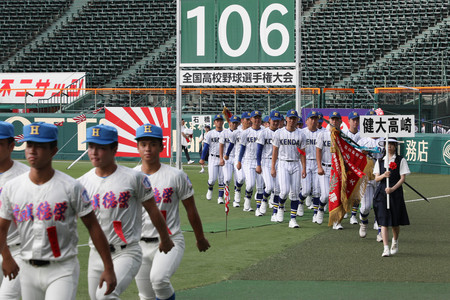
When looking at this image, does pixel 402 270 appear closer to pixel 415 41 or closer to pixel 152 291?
pixel 152 291

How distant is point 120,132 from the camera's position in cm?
1744

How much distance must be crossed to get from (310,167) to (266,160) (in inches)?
65.0

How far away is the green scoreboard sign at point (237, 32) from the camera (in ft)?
57.7

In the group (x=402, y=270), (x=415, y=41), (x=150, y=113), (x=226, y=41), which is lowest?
(x=402, y=270)

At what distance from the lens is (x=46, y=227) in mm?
5242

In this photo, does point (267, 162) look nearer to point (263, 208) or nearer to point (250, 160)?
point (250, 160)

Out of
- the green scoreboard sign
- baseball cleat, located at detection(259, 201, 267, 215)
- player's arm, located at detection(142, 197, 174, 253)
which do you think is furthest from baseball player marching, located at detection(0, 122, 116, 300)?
the green scoreboard sign

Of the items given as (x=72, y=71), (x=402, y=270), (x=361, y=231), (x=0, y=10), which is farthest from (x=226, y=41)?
(x=0, y=10)

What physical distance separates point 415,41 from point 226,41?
21.8m

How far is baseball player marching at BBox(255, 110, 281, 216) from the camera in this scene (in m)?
15.9

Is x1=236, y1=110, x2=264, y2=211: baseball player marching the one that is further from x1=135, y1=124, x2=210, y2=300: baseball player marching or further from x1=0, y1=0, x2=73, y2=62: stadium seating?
x1=0, y1=0, x2=73, y2=62: stadium seating

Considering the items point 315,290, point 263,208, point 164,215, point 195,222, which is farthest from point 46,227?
point 263,208

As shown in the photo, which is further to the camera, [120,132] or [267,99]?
[267,99]

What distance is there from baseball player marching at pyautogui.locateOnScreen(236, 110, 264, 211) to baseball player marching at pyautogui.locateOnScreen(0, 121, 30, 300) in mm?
10754
